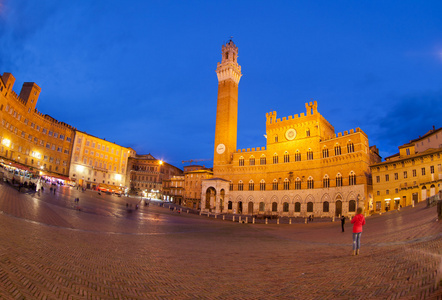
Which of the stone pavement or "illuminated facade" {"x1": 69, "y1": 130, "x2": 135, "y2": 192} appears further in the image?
"illuminated facade" {"x1": 69, "y1": 130, "x2": 135, "y2": 192}

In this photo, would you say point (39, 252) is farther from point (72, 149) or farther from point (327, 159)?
point (72, 149)

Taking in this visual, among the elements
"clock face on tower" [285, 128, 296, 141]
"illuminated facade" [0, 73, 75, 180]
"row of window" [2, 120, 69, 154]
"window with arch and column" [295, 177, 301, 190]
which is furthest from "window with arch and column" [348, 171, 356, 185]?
"row of window" [2, 120, 69, 154]

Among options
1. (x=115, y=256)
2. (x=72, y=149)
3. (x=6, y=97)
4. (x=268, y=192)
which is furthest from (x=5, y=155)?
(x=115, y=256)

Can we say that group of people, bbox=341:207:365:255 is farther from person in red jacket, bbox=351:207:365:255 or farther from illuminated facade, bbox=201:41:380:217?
illuminated facade, bbox=201:41:380:217

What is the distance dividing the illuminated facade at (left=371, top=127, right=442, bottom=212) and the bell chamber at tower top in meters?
36.9

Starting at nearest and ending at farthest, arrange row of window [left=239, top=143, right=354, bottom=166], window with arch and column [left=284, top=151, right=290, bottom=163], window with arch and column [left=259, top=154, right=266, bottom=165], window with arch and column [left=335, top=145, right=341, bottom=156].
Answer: row of window [left=239, top=143, right=354, bottom=166]
window with arch and column [left=335, top=145, right=341, bottom=156]
window with arch and column [left=284, top=151, right=290, bottom=163]
window with arch and column [left=259, top=154, right=266, bottom=165]

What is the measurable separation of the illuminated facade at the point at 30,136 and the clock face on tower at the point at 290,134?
5027 centimetres

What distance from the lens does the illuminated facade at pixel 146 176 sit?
250 feet

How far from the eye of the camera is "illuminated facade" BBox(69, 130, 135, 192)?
6197 centimetres

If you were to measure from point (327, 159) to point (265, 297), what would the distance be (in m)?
42.3

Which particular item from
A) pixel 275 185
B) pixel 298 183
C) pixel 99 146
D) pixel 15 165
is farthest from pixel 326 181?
pixel 99 146

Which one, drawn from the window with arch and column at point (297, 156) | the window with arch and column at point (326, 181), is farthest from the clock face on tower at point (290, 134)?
the window with arch and column at point (326, 181)

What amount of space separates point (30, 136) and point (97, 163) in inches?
638

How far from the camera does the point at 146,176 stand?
77812 mm
